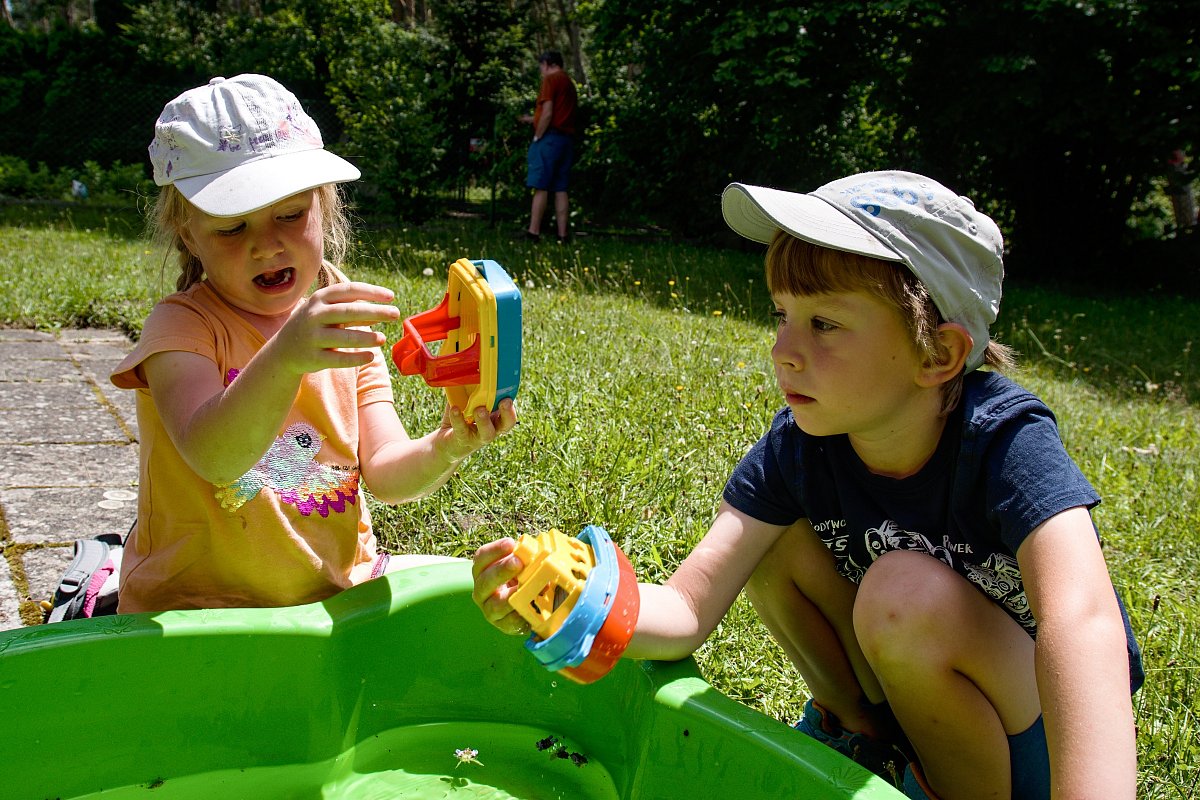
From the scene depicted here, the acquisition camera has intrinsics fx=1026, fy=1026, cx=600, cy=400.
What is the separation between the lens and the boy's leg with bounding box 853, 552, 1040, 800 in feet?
4.05

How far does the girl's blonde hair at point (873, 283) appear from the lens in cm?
128

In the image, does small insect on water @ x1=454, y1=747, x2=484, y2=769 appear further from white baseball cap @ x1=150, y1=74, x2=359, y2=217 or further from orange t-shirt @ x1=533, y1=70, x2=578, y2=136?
orange t-shirt @ x1=533, y1=70, x2=578, y2=136

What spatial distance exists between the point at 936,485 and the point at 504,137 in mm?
8778

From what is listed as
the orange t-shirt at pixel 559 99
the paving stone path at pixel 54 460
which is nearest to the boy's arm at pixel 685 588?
the paving stone path at pixel 54 460

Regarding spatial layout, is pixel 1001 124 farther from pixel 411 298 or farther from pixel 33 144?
pixel 33 144

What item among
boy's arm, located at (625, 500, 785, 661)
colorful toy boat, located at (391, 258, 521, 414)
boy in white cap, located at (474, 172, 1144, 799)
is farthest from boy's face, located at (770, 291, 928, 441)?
colorful toy boat, located at (391, 258, 521, 414)

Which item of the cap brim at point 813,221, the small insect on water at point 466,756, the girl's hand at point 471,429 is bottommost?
the small insect on water at point 466,756

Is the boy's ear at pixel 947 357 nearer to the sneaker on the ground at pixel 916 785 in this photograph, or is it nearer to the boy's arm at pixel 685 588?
the boy's arm at pixel 685 588

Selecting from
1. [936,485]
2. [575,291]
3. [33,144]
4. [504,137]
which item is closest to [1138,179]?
[504,137]

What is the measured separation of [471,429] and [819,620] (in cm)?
58

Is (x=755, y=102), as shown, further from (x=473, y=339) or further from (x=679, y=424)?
(x=473, y=339)

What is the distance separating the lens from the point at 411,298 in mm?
3943

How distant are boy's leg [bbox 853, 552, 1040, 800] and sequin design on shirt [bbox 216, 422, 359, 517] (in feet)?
2.73

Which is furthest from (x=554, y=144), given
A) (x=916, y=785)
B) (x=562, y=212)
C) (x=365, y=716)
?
(x=916, y=785)
